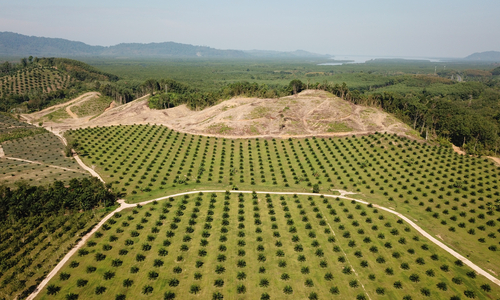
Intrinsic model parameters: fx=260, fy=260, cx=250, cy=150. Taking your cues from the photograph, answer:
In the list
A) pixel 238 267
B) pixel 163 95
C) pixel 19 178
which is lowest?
pixel 238 267

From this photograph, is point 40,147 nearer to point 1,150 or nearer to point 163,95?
point 1,150

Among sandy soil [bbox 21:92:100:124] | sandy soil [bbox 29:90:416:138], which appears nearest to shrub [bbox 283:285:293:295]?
sandy soil [bbox 29:90:416:138]

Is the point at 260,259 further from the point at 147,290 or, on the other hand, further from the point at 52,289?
the point at 52,289

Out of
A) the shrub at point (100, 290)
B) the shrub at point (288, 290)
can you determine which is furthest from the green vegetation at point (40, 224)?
the shrub at point (288, 290)

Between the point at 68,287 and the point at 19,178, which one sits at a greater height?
the point at 19,178

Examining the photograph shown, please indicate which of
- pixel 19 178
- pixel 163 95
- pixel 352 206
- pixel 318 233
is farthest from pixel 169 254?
pixel 163 95

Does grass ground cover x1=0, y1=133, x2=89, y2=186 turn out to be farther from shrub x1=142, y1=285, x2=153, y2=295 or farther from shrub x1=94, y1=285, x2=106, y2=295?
shrub x1=142, y1=285, x2=153, y2=295

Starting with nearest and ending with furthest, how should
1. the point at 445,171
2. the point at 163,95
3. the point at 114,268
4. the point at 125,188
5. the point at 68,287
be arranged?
1. the point at 68,287
2. the point at 114,268
3. the point at 125,188
4. the point at 445,171
5. the point at 163,95
